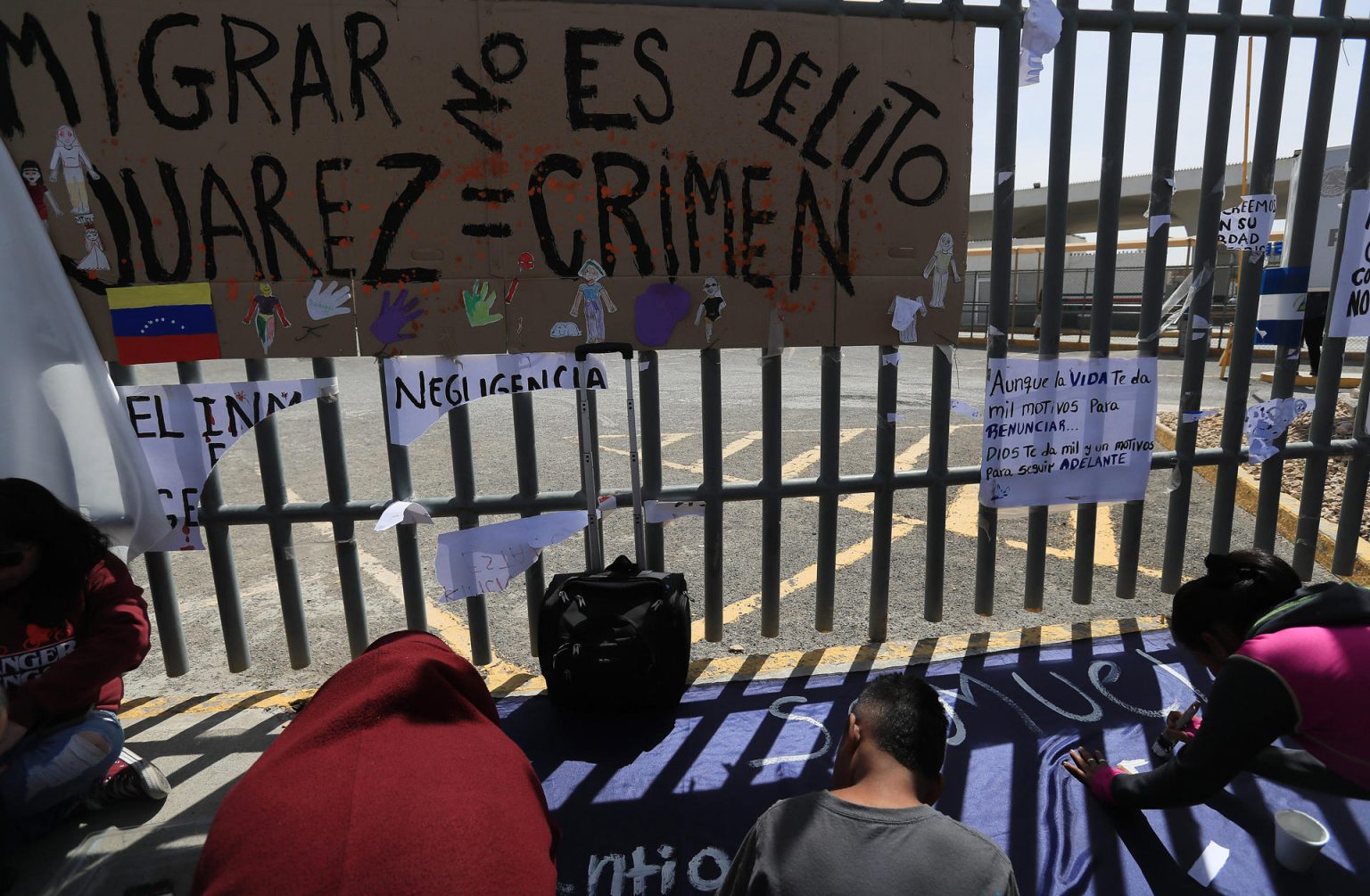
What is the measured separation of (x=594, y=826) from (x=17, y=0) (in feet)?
10.9

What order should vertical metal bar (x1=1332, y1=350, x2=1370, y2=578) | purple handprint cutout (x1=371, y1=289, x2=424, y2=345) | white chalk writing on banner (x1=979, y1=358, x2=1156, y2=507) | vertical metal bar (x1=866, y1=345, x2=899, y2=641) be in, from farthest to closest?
vertical metal bar (x1=1332, y1=350, x2=1370, y2=578) → white chalk writing on banner (x1=979, y1=358, x2=1156, y2=507) → vertical metal bar (x1=866, y1=345, x2=899, y2=641) → purple handprint cutout (x1=371, y1=289, x2=424, y2=345)

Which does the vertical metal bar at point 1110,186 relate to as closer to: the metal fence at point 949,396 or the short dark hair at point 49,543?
the metal fence at point 949,396

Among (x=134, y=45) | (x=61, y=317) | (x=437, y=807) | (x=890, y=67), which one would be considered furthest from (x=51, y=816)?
(x=890, y=67)

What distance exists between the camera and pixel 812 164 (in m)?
3.16

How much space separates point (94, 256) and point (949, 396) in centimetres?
338

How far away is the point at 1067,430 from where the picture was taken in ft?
12.1

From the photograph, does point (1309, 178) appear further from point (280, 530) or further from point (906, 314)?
point (280, 530)

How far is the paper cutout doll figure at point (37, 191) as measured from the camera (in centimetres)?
278

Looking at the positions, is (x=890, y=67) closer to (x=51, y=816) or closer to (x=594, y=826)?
(x=594, y=826)

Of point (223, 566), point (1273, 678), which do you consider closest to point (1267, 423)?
point (1273, 678)

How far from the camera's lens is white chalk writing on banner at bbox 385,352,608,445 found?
312 centimetres

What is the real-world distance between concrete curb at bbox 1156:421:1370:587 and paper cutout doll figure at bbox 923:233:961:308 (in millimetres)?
1694

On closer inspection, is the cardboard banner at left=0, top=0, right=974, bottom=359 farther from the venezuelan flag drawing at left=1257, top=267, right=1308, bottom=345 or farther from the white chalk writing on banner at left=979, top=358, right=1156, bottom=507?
the venezuelan flag drawing at left=1257, top=267, right=1308, bottom=345

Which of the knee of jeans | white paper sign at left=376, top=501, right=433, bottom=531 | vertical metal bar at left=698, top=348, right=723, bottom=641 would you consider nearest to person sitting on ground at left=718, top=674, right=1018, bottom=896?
vertical metal bar at left=698, top=348, right=723, bottom=641
